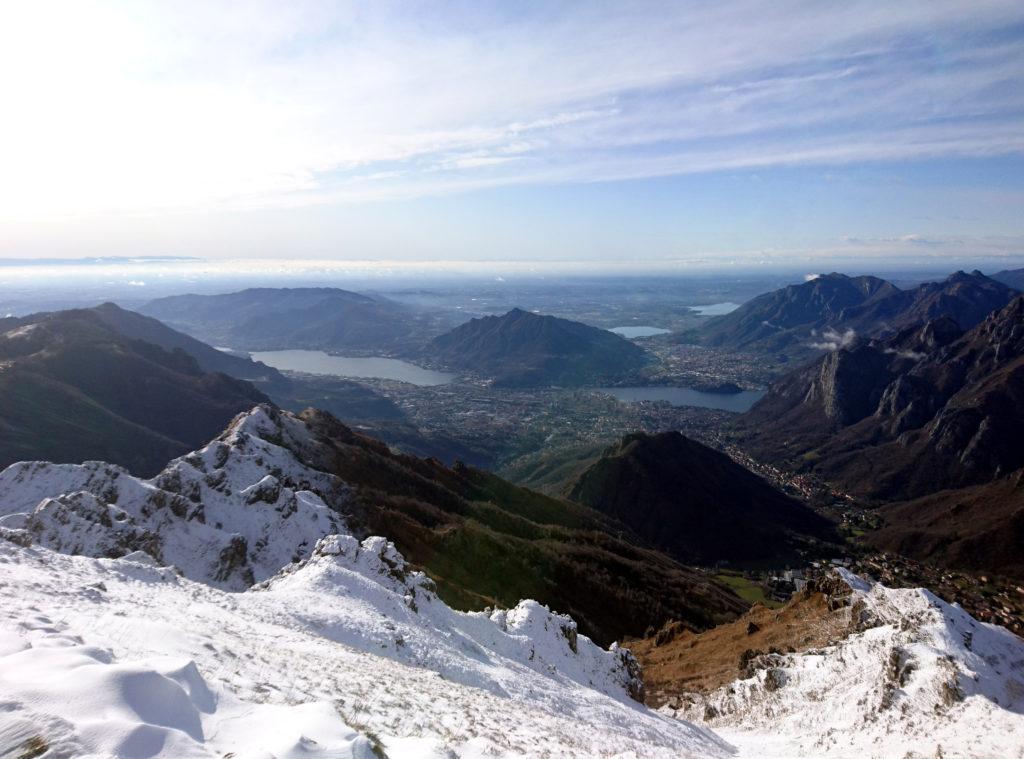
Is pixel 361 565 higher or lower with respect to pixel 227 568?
higher

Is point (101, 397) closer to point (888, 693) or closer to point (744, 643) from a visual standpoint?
point (744, 643)

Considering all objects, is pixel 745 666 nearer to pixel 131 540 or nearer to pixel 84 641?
pixel 84 641

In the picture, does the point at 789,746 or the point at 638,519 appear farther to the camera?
the point at 638,519

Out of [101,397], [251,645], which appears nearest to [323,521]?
[251,645]

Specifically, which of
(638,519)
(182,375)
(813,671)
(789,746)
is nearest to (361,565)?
(789,746)

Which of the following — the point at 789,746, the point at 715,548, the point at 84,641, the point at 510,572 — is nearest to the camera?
the point at 84,641

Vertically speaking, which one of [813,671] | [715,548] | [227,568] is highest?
[227,568]

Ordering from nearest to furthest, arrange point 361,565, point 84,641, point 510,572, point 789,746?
point 84,641 → point 789,746 → point 361,565 → point 510,572

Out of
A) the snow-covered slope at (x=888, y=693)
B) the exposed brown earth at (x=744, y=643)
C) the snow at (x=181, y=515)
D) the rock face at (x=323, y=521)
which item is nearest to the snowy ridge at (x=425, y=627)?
the exposed brown earth at (x=744, y=643)
